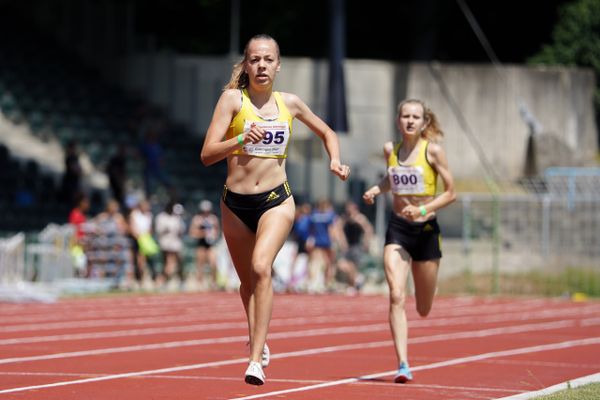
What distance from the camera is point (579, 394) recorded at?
9844 millimetres

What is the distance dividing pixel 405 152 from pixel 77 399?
149 inches

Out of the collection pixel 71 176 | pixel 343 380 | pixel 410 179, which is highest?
pixel 410 179

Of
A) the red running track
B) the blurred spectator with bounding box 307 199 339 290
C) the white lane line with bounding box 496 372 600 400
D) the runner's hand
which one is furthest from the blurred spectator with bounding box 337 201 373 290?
the runner's hand

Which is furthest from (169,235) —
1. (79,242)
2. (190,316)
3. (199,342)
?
(199,342)

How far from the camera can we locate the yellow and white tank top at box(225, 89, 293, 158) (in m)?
9.52

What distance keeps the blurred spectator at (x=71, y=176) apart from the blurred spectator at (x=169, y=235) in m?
2.64

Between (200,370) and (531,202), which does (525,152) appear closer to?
(531,202)

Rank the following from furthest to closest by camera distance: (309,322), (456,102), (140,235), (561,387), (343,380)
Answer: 1. (456,102)
2. (140,235)
3. (309,322)
4. (343,380)
5. (561,387)

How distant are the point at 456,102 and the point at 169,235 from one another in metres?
11.7

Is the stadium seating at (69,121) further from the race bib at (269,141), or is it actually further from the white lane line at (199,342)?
the race bib at (269,141)

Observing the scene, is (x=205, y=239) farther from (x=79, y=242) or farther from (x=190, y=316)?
(x=190, y=316)

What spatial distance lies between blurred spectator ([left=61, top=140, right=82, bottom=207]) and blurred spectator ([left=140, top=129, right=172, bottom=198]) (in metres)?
1.75

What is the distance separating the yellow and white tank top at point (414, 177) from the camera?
11773 millimetres

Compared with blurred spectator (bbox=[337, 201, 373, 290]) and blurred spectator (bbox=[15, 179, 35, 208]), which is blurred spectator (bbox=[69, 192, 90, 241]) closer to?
blurred spectator (bbox=[15, 179, 35, 208])
